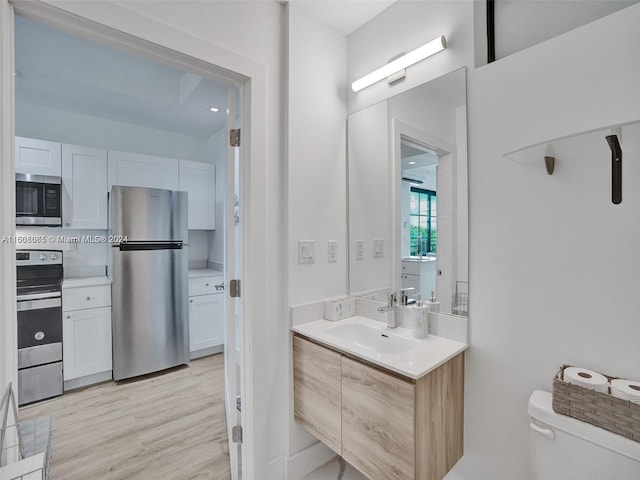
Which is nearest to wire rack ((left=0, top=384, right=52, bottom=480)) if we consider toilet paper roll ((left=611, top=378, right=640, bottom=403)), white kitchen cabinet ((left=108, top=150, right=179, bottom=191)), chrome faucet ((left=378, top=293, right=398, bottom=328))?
chrome faucet ((left=378, top=293, right=398, bottom=328))

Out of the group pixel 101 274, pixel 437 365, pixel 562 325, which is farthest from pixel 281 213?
pixel 101 274

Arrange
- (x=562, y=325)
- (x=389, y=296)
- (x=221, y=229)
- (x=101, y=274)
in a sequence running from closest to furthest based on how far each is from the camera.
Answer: (x=562, y=325) < (x=389, y=296) < (x=101, y=274) < (x=221, y=229)

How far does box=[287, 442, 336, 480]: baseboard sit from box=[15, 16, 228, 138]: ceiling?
112 inches

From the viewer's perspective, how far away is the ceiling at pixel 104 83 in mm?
2414

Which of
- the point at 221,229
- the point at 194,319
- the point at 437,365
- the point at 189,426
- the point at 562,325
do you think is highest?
the point at 221,229

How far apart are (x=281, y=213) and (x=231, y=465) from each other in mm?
1463

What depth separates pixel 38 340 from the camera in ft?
8.21

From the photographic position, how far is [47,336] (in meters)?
2.54

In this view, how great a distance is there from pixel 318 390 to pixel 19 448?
111 centimetres

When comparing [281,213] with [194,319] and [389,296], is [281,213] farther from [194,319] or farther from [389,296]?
[194,319]

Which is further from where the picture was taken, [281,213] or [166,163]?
[166,163]

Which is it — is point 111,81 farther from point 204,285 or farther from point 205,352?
point 205,352

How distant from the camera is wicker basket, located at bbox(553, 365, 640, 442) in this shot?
89 centimetres

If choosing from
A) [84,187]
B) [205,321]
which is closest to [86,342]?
[205,321]
